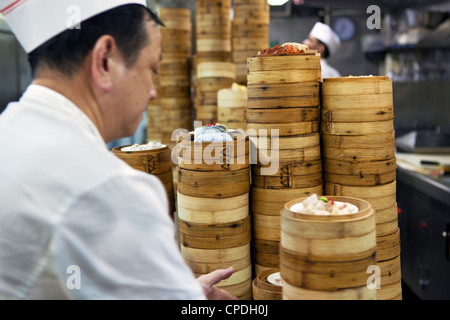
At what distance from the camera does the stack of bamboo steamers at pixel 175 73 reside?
483 centimetres

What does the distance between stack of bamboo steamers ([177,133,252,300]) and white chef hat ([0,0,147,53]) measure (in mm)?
946

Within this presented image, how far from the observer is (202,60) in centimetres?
447

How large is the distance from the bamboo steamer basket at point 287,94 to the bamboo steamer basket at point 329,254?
0.88 metres

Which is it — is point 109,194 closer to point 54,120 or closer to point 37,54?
point 54,120

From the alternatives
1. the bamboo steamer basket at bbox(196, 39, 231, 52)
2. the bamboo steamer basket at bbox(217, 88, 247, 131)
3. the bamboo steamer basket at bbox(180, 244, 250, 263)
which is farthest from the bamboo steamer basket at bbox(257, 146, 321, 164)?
the bamboo steamer basket at bbox(196, 39, 231, 52)

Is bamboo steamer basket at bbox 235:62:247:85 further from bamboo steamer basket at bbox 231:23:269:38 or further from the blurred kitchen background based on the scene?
the blurred kitchen background

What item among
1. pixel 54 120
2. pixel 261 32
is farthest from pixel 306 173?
pixel 261 32

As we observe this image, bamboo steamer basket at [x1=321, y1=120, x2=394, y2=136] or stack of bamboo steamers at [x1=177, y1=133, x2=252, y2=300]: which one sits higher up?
bamboo steamer basket at [x1=321, y1=120, x2=394, y2=136]

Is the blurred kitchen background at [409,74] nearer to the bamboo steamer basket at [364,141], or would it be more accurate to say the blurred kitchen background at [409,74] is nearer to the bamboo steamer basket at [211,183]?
the bamboo steamer basket at [364,141]

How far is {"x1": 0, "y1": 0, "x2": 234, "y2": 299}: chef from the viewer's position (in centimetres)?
104

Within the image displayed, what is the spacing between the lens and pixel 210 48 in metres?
4.41

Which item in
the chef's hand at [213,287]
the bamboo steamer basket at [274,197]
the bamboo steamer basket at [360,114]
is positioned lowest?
the chef's hand at [213,287]

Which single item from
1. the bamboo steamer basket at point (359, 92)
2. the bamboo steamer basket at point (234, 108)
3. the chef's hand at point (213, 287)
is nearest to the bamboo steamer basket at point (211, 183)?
the chef's hand at point (213, 287)

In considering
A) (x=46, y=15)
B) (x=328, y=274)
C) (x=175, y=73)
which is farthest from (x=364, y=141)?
(x=175, y=73)
